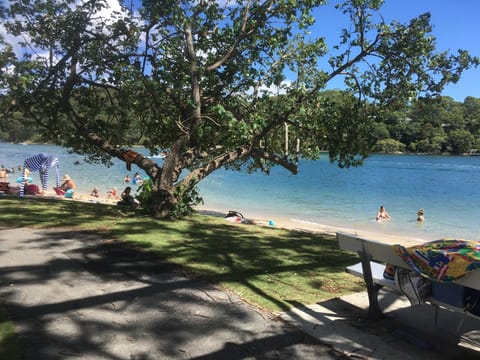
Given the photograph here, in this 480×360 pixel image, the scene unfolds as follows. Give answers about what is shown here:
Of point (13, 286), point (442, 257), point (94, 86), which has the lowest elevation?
point (13, 286)

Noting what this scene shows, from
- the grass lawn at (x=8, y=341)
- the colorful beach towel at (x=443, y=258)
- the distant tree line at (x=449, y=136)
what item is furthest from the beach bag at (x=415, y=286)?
the distant tree line at (x=449, y=136)

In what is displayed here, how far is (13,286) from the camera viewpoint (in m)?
4.41

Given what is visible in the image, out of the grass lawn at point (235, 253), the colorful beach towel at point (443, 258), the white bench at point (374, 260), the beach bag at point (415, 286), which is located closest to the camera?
the colorful beach towel at point (443, 258)

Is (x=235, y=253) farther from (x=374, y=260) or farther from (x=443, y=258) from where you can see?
(x=443, y=258)

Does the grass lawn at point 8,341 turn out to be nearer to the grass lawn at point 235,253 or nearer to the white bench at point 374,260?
the grass lawn at point 235,253

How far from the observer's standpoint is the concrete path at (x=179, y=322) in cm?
335

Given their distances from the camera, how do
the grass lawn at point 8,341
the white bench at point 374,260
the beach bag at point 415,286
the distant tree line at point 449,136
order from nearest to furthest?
the grass lawn at point 8,341 < the beach bag at point 415,286 < the white bench at point 374,260 < the distant tree line at point 449,136

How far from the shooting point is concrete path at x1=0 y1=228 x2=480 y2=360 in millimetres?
3346

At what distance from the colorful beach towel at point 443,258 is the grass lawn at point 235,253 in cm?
142

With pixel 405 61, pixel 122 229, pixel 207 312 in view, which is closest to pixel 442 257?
pixel 207 312

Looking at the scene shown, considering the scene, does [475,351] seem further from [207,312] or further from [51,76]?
[51,76]

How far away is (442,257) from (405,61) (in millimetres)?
6619

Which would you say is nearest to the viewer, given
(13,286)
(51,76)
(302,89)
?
(13,286)

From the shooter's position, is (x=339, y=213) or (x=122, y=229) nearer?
(x=122, y=229)
